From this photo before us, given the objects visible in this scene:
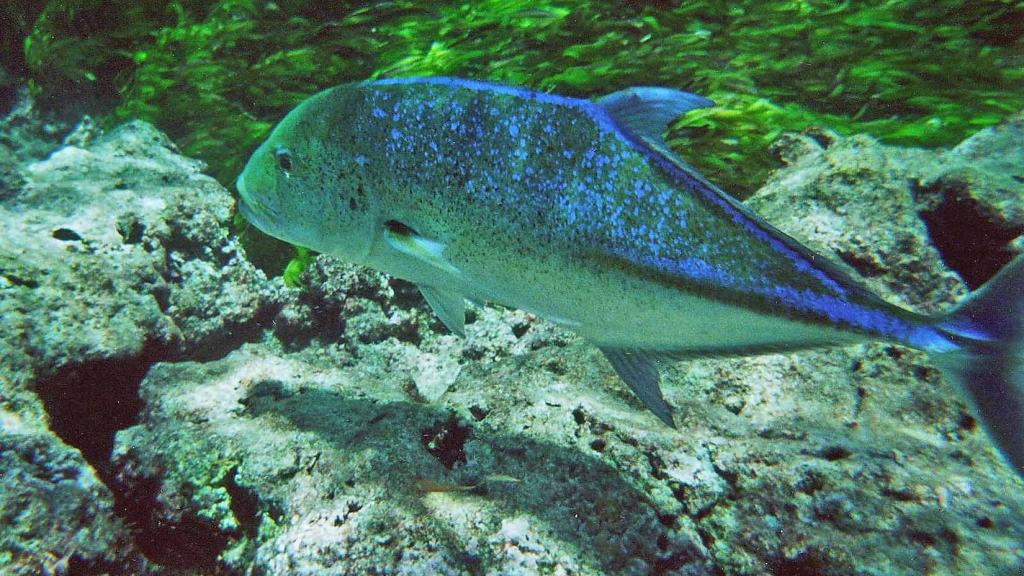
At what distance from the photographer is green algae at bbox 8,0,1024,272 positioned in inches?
169

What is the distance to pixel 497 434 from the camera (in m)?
2.06

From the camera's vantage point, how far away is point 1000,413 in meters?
1.50

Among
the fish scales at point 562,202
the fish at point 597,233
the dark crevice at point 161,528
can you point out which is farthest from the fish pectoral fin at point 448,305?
the dark crevice at point 161,528

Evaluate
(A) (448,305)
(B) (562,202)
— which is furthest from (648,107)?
(A) (448,305)

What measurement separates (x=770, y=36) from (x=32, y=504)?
594 cm

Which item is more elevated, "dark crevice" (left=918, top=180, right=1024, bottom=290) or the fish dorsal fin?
the fish dorsal fin

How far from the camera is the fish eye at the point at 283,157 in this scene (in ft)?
6.10

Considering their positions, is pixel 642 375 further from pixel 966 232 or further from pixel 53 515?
pixel 966 232

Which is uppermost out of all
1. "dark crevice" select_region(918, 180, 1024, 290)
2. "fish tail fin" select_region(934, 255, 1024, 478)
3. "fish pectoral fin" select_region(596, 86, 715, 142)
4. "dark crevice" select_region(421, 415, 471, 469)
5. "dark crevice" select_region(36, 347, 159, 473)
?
"fish pectoral fin" select_region(596, 86, 715, 142)

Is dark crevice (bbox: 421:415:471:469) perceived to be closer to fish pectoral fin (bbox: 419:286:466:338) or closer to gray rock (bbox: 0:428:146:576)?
fish pectoral fin (bbox: 419:286:466:338)

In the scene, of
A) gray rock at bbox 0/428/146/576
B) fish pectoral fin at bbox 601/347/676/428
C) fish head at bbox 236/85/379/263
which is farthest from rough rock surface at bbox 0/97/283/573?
fish pectoral fin at bbox 601/347/676/428

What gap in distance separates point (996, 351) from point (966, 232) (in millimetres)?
1954

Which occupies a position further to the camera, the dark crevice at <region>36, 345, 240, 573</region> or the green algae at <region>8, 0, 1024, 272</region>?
the green algae at <region>8, 0, 1024, 272</region>

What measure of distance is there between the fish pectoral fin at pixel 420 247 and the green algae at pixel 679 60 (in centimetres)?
298
